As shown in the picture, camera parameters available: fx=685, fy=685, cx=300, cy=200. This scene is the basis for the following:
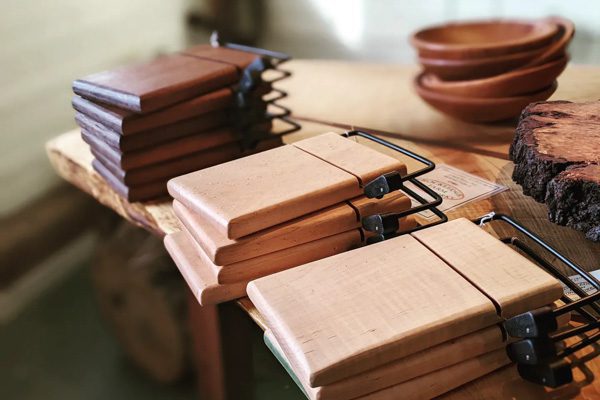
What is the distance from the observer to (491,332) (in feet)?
1.98

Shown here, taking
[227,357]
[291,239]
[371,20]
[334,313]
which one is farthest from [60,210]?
[334,313]

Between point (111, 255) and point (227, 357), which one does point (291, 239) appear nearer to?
point (227, 357)

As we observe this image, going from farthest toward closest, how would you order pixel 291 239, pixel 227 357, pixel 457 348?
1. pixel 227 357
2. pixel 291 239
3. pixel 457 348

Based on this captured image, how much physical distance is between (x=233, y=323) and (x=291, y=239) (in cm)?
30

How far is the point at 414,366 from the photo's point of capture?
57cm

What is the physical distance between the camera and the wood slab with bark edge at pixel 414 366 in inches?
21.7

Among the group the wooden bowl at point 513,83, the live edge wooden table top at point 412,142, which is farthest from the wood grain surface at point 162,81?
the wooden bowl at point 513,83

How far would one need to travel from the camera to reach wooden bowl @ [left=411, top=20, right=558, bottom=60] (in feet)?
3.85

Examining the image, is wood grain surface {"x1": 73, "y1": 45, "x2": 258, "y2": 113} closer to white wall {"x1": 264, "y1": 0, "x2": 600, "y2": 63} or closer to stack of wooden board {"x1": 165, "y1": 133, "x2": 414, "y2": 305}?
stack of wooden board {"x1": 165, "y1": 133, "x2": 414, "y2": 305}

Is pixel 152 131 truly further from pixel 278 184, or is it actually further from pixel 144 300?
pixel 144 300

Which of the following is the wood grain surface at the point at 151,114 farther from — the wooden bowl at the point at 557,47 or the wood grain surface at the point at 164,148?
the wooden bowl at the point at 557,47

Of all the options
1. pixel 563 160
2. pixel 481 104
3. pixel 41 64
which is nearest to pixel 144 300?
pixel 41 64

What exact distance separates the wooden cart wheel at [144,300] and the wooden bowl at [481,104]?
77 cm

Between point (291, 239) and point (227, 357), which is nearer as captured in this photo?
point (291, 239)
